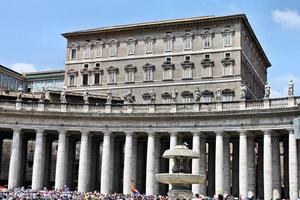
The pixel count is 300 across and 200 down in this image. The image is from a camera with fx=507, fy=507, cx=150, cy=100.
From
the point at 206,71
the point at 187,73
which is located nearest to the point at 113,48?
the point at 187,73

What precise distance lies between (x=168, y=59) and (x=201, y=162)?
94.5ft

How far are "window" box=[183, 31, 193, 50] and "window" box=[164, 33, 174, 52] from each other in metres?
2.36

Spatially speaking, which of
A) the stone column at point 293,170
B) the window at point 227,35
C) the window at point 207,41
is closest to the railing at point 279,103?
the stone column at point 293,170

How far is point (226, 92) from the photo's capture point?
82062mm

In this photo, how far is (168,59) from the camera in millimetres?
87688

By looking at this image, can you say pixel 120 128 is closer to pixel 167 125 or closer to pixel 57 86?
pixel 167 125

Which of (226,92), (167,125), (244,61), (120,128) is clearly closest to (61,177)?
(120,128)

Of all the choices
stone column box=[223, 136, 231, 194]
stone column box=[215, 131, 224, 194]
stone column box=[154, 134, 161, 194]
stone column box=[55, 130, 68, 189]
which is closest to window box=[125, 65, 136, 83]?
stone column box=[154, 134, 161, 194]

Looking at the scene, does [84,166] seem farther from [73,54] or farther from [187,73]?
[73,54]

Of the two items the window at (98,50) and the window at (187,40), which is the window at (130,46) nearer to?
the window at (98,50)

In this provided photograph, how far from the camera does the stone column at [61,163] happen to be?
212 ft

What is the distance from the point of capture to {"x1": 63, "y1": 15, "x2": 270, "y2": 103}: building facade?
83688 mm

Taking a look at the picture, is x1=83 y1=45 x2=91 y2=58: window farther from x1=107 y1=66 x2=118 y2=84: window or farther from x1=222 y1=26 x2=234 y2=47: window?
x1=222 y1=26 x2=234 y2=47: window

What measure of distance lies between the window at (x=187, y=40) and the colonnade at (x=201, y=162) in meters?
21.6
